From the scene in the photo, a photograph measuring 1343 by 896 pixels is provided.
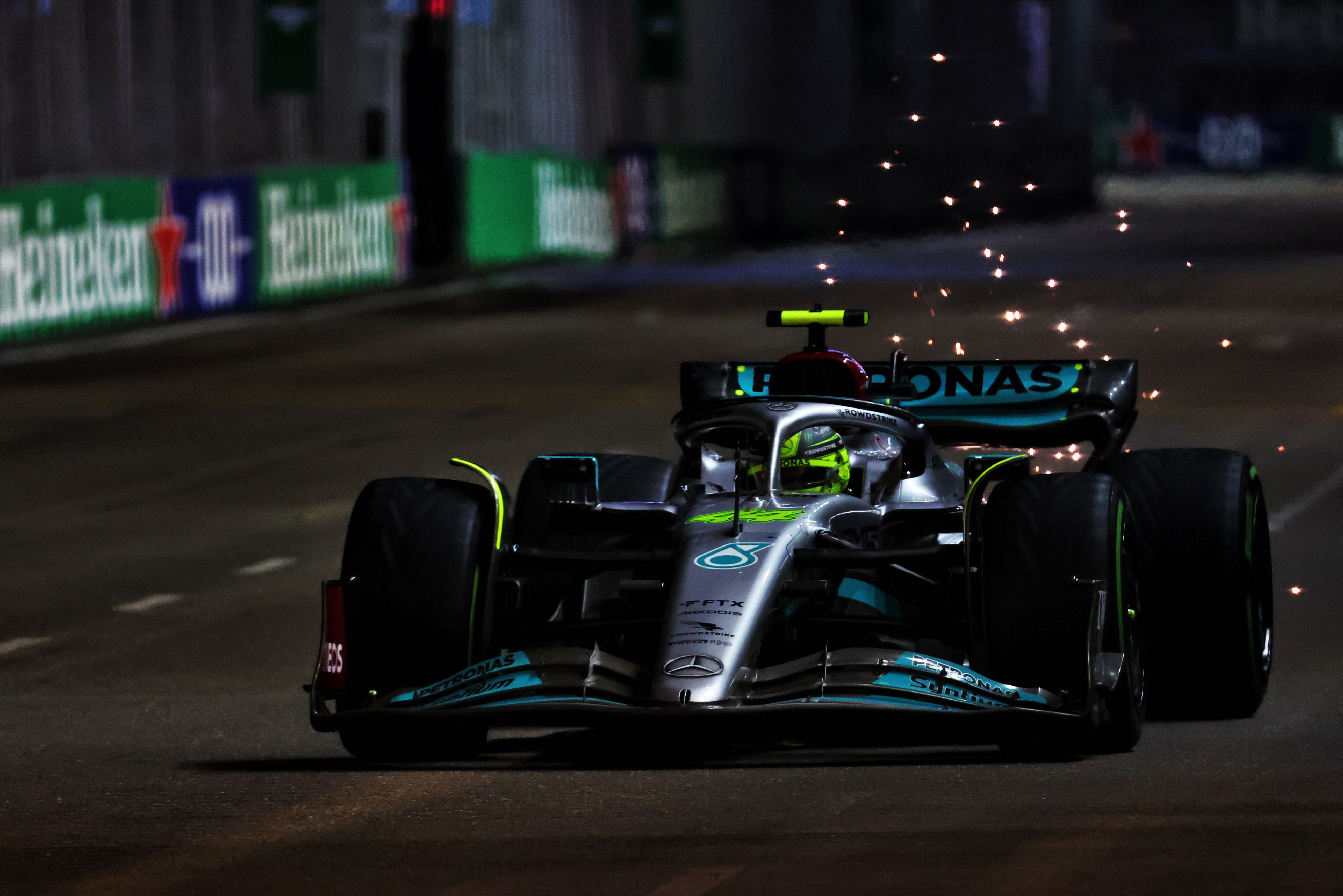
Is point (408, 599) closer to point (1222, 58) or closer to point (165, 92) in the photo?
point (165, 92)

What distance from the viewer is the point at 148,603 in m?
12.0

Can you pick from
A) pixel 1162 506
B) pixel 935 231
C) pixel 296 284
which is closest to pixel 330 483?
pixel 935 231

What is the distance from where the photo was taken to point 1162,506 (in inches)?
345

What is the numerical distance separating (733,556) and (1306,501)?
763 cm

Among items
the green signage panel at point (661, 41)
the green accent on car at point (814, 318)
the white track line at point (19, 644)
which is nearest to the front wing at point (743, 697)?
the green accent on car at point (814, 318)

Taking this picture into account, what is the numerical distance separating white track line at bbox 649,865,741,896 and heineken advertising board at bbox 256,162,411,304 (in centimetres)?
2303

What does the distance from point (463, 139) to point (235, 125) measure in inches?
282

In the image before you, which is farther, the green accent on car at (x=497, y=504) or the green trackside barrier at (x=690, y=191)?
the green trackside barrier at (x=690, y=191)

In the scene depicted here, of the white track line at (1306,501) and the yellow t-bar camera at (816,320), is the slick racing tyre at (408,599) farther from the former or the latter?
the white track line at (1306,501)

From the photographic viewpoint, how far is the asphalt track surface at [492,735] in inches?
259

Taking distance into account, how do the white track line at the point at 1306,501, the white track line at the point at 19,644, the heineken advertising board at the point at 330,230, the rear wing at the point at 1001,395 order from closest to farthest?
the rear wing at the point at 1001,395
the white track line at the point at 19,644
the white track line at the point at 1306,501
the heineken advertising board at the point at 330,230

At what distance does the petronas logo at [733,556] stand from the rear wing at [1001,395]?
7.71 feet

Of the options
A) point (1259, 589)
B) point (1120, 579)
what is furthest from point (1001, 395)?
point (1120, 579)

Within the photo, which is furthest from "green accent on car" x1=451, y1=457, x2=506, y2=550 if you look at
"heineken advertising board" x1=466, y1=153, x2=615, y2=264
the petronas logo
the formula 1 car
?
"heineken advertising board" x1=466, y1=153, x2=615, y2=264
